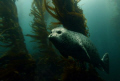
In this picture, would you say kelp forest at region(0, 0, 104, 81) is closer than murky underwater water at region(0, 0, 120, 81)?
Yes

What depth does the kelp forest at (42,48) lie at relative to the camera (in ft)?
8.71

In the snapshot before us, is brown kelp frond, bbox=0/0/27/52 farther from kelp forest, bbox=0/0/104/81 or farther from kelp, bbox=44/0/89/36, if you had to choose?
kelp, bbox=44/0/89/36

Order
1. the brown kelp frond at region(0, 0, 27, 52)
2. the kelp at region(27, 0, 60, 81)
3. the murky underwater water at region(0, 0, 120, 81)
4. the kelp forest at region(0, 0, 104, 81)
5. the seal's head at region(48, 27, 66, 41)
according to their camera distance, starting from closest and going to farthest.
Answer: the seal's head at region(48, 27, 66, 41)
the kelp forest at region(0, 0, 104, 81)
the murky underwater water at region(0, 0, 120, 81)
the kelp at region(27, 0, 60, 81)
the brown kelp frond at region(0, 0, 27, 52)

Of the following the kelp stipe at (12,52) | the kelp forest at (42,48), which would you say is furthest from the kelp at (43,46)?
the kelp stipe at (12,52)

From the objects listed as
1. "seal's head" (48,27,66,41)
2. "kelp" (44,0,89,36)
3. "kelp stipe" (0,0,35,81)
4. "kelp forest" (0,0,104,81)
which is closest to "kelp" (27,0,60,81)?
"kelp forest" (0,0,104,81)

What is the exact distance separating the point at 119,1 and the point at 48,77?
2401 centimetres

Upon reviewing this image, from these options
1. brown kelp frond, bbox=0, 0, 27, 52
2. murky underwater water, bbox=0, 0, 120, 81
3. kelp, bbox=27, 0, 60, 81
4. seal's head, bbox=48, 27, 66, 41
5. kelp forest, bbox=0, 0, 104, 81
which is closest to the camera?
seal's head, bbox=48, 27, 66, 41

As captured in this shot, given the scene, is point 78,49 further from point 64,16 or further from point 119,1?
point 119,1

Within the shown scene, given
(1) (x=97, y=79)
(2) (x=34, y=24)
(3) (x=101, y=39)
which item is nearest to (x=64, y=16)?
(1) (x=97, y=79)

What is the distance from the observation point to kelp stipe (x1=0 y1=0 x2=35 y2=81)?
2899 mm

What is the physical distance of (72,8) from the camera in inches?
122

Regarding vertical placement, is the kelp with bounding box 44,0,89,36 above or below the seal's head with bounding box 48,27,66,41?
above

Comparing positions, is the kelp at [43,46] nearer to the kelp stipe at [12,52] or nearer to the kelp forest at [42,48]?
the kelp forest at [42,48]

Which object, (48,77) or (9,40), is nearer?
(48,77)
